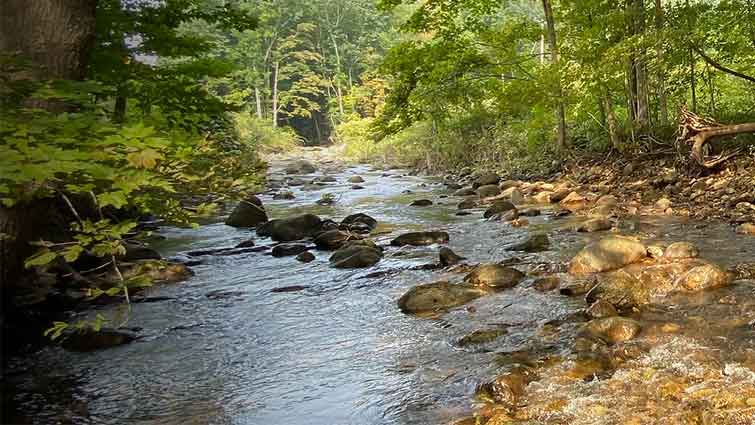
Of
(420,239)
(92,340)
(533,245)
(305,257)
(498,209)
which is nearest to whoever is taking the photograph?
(92,340)

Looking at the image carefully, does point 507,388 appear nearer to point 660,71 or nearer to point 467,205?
point 467,205

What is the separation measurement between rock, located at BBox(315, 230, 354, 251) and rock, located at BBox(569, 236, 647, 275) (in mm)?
3957

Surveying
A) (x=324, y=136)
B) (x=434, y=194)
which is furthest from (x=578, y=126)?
(x=324, y=136)

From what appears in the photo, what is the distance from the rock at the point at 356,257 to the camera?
8.14 metres

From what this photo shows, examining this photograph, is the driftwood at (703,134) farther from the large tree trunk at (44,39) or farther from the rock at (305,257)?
the large tree trunk at (44,39)

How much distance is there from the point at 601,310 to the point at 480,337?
109 centimetres

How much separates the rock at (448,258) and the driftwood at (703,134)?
556cm

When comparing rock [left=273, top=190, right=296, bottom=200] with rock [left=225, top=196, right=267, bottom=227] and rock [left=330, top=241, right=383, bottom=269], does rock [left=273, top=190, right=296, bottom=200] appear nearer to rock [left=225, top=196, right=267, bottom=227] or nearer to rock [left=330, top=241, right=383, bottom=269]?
rock [left=225, top=196, right=267, bottom=227]

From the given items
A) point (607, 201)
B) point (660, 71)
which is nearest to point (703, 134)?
point (660, 71)

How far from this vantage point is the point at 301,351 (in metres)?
5.13

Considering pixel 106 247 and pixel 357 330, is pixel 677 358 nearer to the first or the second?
pixel 357 330

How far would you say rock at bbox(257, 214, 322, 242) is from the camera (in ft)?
34.4

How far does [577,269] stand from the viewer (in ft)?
21.8

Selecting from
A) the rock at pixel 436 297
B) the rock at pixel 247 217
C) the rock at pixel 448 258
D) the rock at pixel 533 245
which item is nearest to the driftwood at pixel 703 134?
the rock at pixel 533 245
